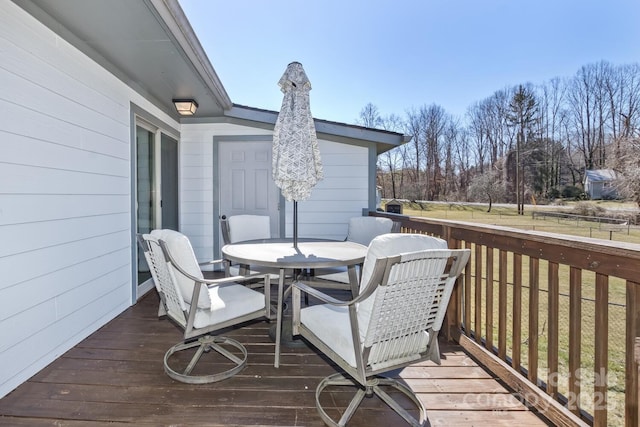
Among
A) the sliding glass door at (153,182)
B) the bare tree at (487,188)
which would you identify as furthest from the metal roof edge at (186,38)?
the bare tree at (487,188)

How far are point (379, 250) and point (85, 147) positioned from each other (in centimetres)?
269

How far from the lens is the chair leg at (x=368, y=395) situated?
1653 millimetres

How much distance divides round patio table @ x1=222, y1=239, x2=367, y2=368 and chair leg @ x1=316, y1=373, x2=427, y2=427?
0.46 m

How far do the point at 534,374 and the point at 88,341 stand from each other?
3212mm

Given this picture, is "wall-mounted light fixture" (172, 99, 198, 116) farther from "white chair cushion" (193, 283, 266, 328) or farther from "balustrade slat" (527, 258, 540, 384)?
"balustrade slat" (527, 258, 540, 384)

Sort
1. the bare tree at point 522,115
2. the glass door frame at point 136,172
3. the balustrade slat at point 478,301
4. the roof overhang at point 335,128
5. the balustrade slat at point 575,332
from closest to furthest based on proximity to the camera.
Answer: the balustrade slat at point 575,332 → the balustrade slat at point 478,301 → the glass door frame at point 136,172 → the roof overhang at point 335,128 → the bare tree at point 522,115

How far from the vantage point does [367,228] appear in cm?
378

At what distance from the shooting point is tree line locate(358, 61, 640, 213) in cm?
2577

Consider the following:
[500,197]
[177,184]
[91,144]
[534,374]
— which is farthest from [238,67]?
[500,197]

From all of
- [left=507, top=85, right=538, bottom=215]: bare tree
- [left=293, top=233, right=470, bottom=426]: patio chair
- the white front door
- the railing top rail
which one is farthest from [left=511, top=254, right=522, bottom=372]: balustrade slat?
[left=507, top=85, right=538, bottom=215]: bare tree

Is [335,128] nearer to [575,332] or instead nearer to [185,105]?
[185,105]

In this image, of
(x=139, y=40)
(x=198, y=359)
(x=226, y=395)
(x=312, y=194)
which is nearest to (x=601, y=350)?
(x=226, y=395)

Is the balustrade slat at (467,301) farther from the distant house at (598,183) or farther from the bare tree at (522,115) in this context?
the bare tree at (522,115)

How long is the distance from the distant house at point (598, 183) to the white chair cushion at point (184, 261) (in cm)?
2930
